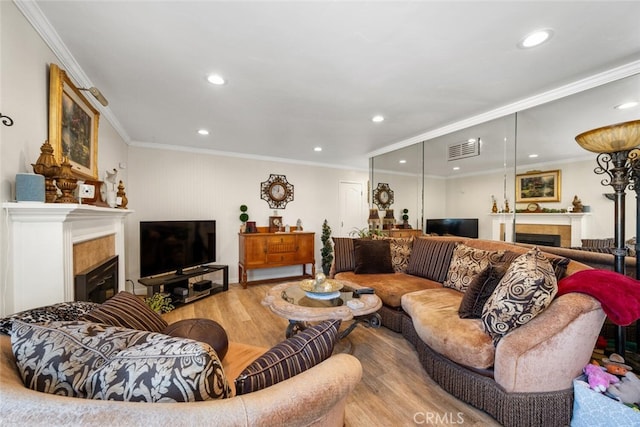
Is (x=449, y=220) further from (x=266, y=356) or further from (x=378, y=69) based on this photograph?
(x=266, y=356)

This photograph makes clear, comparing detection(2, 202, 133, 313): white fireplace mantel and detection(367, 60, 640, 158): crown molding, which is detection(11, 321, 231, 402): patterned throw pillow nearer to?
detection(2, 202, 133, 313): white fireplace mantel

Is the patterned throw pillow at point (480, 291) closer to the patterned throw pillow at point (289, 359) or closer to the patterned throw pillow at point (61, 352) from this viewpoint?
the patterned throw pillow at point (289, 359)

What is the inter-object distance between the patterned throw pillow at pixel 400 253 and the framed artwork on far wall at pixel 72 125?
326 centimetres

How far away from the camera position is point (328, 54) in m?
1.83

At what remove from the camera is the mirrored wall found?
233 centimetres

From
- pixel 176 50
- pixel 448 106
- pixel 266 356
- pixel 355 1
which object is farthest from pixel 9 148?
pixel 448 106

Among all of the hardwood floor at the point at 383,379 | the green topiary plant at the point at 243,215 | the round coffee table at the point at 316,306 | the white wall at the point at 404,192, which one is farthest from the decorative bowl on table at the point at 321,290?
the green topiary plant at the point at 243,215

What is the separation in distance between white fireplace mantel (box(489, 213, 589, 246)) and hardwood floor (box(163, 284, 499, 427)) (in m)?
1.71

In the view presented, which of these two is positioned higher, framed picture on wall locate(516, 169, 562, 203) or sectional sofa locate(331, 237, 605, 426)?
framed picture on wall locate(516, 169, 562, 203)

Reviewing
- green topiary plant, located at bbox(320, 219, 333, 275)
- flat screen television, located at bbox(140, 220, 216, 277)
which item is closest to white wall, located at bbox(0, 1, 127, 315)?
flat screen television, located at bbox(140, 220, 216, 277)

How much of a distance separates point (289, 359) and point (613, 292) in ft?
5.66

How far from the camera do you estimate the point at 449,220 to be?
147 inches

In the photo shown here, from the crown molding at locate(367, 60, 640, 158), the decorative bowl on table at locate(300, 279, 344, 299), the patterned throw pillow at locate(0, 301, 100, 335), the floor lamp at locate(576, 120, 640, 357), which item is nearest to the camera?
the patterned throw pillow at locate(0, 301, 100, 335)

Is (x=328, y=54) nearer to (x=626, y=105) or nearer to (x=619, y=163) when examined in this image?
(x=619, y=163)
